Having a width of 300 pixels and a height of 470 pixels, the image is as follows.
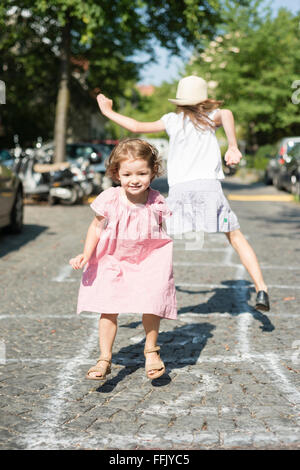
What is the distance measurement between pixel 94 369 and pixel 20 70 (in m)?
25.3

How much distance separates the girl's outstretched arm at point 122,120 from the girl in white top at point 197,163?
7.8 inches

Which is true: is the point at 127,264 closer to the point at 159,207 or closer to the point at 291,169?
the point at 159,207

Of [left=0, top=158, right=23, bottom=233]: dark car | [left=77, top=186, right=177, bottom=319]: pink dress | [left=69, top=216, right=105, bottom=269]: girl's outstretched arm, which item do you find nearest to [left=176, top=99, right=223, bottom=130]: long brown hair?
[left=77, top=186, right=177, bottom=319]: pink dress

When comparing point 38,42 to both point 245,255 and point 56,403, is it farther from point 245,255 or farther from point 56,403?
point 56,403

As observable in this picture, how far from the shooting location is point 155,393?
4066mm

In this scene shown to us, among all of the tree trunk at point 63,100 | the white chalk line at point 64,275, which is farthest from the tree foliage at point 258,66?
the white chalk line at point 64,275

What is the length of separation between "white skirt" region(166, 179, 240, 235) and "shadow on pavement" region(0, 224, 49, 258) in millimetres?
5052

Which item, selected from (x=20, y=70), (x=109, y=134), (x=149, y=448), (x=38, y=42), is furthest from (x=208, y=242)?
(x=109, y=134)

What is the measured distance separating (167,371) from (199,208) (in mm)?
1421

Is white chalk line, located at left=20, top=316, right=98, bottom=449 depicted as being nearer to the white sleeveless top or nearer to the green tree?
the white sleeveless top

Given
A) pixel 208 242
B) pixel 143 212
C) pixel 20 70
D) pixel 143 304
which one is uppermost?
pixel 20 70

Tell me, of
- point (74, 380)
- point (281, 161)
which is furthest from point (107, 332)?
point (281, 161)

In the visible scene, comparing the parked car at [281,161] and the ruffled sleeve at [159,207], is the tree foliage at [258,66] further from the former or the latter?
the ruffled sleeve at [159,207]

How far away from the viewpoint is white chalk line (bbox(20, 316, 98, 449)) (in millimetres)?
3318
